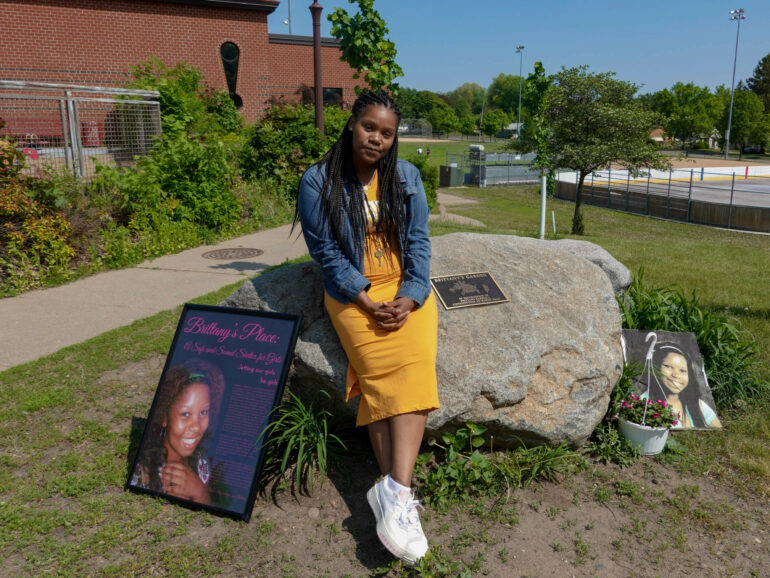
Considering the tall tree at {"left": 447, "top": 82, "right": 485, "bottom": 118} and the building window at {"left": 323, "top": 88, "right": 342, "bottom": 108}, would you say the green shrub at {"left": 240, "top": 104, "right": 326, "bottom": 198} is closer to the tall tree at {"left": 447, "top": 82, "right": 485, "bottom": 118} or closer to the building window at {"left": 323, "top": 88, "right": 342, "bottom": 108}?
the building window at {"left": 323, "top": 88, "right": 342, "bottom": 108}

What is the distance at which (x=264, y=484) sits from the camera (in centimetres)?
333

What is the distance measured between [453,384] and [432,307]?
438 millimetres

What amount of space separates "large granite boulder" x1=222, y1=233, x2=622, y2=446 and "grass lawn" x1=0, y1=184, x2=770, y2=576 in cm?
38

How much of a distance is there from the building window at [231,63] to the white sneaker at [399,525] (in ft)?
74.2

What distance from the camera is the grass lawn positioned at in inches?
107

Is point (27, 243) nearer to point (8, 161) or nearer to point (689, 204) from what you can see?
point (8, 161)

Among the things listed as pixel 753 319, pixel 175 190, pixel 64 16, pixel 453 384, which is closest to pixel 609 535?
pixel 453 384

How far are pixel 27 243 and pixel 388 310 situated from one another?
5.67 meters

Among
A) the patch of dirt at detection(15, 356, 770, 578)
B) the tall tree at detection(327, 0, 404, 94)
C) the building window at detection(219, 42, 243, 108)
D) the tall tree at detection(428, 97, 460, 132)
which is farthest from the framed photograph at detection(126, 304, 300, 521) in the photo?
the tall tree at detection(428, 97, 460, 132)

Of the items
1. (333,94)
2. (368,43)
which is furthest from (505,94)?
(368,43)

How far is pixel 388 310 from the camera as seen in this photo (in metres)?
3.09

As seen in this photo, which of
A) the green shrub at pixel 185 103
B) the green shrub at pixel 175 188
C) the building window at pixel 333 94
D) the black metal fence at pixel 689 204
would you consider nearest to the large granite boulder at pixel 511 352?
the green shrub at pixel 175 188

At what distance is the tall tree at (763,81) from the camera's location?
8050cm

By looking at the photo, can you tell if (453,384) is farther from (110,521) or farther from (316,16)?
(316,16)
